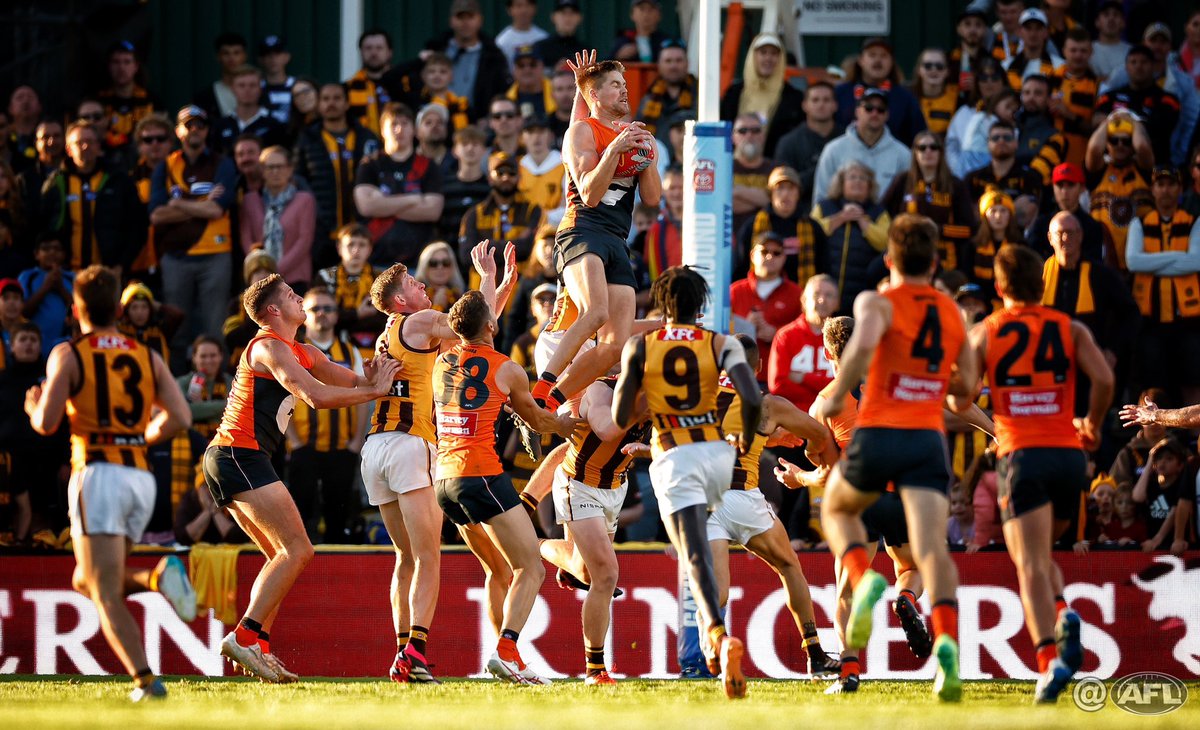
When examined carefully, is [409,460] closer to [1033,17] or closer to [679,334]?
[679,334]

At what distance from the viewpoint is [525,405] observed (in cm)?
1033

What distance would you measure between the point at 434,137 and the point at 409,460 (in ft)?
18.8

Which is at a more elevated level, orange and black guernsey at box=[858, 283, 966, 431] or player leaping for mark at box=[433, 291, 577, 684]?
orange and black guernsey at box=[858, 283, 966, 431]

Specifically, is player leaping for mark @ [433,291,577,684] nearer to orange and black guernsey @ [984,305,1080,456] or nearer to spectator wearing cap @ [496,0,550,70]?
orange and black guernsey @ [984,305,1080,456]

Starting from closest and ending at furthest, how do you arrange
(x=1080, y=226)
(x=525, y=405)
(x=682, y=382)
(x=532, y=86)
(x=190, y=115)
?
(x=682, y=382)
(x=525, y=405)
(x=1080, y=226)
(x=190, y=115)
(x=532, y=86)

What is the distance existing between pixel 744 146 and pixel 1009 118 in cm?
252

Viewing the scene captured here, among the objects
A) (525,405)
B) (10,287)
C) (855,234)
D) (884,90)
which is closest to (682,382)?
(525,405)

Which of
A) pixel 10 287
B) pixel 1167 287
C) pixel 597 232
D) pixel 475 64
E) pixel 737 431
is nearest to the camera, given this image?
pixel 737 431

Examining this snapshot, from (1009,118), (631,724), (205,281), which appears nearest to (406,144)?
(205,281)

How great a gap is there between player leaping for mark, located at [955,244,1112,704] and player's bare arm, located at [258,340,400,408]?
3.87 meters

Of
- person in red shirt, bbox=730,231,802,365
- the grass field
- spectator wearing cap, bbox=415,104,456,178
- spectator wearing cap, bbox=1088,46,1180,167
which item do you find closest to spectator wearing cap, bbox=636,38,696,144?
spectator wearing cap, bbox=415,104,456,178

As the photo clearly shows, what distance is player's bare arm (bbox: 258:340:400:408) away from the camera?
10.4 m

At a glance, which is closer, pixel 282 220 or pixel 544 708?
pixel 544 708

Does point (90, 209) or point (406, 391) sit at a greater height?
point (90, 209)
